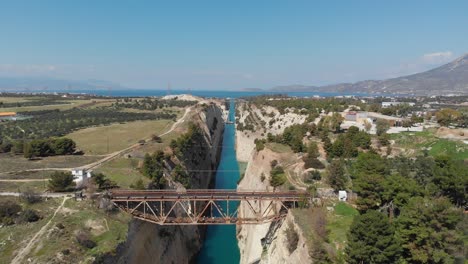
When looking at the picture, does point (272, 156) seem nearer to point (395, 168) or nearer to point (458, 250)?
point (395, 168)

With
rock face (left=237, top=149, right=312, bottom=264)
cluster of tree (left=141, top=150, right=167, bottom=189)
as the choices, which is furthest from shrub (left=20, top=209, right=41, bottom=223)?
rock face (left=237, top=149, right=312, bottom=264)

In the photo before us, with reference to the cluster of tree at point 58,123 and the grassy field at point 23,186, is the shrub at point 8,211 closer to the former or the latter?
the grassy field at point 23,186

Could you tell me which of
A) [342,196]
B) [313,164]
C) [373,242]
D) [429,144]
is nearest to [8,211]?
[373,242]

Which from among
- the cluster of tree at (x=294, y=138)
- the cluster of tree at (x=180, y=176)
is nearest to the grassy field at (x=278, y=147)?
the cluster of tree at (x=294, y=138)

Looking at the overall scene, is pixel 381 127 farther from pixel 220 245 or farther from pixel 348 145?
pixel 220 245

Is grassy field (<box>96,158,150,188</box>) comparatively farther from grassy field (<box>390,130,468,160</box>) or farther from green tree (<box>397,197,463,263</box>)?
grassy field (<box>390,130,468,160</box>)

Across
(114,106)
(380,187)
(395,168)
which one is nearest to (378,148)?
(395,168)
